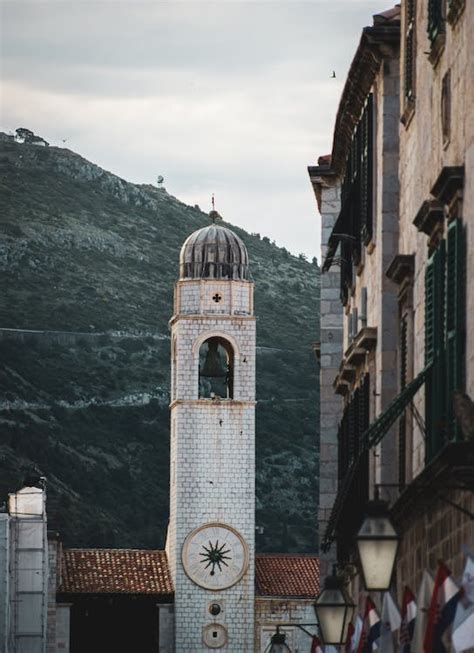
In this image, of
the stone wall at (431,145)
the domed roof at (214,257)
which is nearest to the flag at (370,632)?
the stone wall at (431,145)

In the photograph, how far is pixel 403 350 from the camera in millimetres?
27109

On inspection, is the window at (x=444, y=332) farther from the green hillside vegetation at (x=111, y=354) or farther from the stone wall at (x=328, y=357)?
the green hillside vegetation at (x=111, y=354)

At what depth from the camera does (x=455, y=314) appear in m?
20.8

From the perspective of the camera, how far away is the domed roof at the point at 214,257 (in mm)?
90875

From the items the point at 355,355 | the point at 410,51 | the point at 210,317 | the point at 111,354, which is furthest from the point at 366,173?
the point at 111,354

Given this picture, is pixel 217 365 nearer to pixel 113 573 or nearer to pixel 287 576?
pixel 113 573

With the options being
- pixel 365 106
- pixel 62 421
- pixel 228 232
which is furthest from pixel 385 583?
pixel 62 421

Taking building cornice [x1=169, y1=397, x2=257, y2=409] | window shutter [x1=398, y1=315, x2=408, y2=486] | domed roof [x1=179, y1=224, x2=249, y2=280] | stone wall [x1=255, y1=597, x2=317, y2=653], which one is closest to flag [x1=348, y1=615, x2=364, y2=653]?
window shutter [x1=398, y1=315, x2=408, y2=486]

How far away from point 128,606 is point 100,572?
1.45 m

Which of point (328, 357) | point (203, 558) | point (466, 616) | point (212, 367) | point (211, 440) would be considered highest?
point (212, 367)

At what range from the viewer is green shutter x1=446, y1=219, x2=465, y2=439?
2073 centimetres

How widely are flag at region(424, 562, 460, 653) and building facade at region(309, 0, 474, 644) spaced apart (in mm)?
303

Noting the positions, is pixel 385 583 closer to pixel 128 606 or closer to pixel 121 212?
pixel 128 606

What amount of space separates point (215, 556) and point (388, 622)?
64537 mm
